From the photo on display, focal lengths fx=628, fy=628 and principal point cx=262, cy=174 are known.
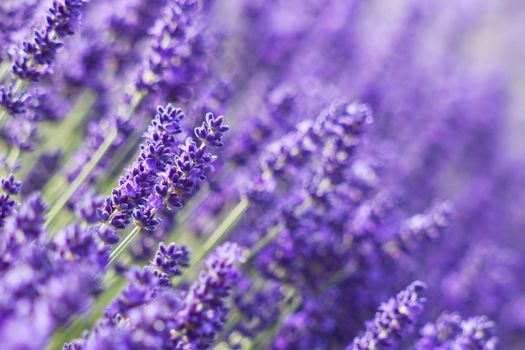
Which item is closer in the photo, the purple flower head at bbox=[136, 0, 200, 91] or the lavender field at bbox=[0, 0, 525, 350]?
the lavender field at bbox=[0, 0, 525, 350]

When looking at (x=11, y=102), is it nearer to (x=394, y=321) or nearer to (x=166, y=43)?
(x=166, y=43)

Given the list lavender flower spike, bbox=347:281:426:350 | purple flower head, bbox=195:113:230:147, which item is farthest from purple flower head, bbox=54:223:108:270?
lavender flower spike, bbox=347:281:426:350

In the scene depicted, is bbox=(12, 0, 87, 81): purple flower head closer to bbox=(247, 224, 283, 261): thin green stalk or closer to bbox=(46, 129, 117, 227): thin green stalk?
bbox=(46, 129, 117, 227): thin green stalk

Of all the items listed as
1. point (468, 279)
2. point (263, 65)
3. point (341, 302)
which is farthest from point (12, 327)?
point (263, 65)

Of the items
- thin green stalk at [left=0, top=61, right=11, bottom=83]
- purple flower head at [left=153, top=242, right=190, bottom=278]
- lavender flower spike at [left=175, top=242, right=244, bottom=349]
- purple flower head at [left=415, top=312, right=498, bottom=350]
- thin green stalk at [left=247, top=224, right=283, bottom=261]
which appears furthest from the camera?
thin green stalk at [left=247, top=224, right=283, bottom=261]

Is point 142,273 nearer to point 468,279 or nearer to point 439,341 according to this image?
point 439,341

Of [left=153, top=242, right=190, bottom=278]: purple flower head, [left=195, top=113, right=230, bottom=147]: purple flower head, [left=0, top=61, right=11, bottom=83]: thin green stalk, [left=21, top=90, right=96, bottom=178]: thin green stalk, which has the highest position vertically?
[left=21, top=90, right=96, bottom=178]: thin green stalk

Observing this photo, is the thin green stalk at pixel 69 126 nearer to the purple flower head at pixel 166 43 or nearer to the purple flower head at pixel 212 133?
the purple flower head at pixel 166 43

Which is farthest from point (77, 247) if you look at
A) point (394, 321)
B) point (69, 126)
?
point (69, 126)
